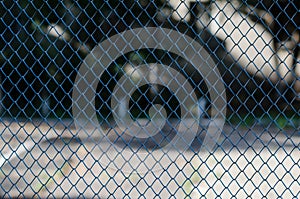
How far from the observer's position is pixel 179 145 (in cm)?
493

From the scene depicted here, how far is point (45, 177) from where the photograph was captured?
152 inches

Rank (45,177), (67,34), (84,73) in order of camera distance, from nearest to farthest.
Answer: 1. (45,177)
2. (84,73)
3. (67,34)

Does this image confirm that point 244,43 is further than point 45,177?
Yes

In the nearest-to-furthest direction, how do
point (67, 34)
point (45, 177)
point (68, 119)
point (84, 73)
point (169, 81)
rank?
point (45, 177) < point (84, 73) < point (169, 81) < point (67, 34) < point (68, 119)

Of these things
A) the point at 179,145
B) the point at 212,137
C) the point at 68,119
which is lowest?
the point at 68,119

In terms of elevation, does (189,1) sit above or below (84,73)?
above

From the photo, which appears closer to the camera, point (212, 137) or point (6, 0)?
point (6, 0)

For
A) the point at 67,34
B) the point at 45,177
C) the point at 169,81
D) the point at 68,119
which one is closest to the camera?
the point at 45,177

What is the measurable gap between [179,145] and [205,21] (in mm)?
1368

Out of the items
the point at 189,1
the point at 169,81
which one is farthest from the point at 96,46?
the point at 189,1

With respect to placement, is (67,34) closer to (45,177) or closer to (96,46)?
(96,46)

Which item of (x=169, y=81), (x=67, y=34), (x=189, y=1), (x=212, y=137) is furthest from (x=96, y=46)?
(x=212, y=137)

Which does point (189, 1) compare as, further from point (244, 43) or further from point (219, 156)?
point (219, 156)

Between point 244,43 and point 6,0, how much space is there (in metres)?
2.16
